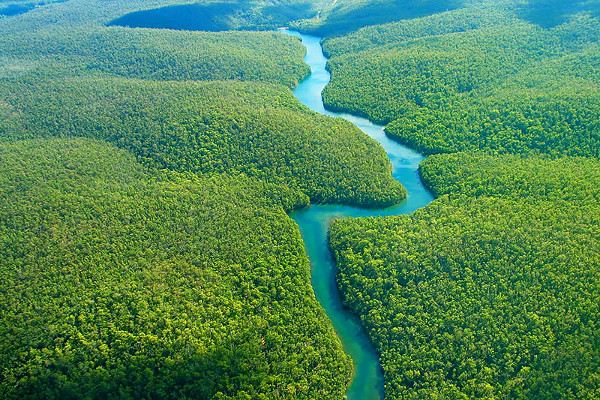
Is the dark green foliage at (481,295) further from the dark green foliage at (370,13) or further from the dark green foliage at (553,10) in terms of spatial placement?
the dark green foliage at (370,13)

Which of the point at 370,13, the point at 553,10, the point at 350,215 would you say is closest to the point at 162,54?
the point at 370,13

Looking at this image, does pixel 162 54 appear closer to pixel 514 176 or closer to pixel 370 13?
pixel 370 13

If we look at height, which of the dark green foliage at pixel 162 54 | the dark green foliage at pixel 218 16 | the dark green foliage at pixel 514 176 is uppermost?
the dark green foliage at pixel 218 16

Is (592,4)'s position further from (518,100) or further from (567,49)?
(518,100)

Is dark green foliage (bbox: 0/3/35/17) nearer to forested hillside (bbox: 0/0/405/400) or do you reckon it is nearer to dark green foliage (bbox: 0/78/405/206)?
forested hillside (bbox: 0/0/405/400)

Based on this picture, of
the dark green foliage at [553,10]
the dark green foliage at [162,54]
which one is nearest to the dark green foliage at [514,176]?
the dark green foliage at [162,54]

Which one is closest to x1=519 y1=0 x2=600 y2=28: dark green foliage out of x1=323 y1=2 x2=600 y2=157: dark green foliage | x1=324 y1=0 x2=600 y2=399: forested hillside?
x1=323 y1=2 x2=600 y2=157: dark green foliage
